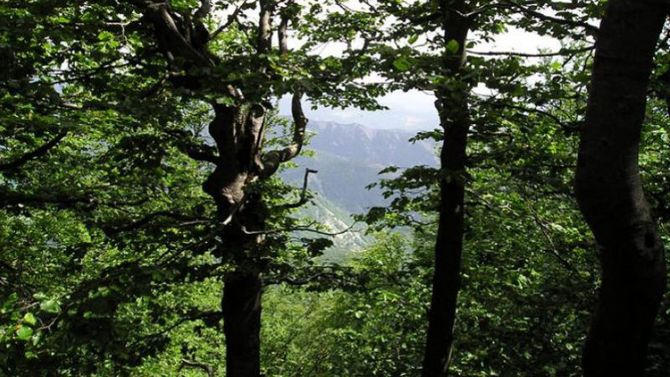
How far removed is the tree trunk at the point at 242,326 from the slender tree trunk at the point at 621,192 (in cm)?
624

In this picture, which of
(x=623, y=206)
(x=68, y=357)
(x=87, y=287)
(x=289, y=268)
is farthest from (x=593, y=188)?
(x=68, y=357)

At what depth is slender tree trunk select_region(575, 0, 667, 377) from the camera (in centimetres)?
226

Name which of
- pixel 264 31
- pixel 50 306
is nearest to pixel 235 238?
pixel 264 31

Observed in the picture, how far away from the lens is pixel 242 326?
8.09m

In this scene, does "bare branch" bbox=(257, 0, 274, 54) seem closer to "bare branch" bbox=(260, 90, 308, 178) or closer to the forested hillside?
the forested hillside

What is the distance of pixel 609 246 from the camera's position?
253 cm

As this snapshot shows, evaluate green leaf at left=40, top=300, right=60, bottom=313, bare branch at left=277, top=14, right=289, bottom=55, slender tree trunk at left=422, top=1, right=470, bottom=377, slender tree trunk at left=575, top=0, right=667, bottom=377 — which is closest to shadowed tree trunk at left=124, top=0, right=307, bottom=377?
bare branch at left=277, top=14, right=289, bottom=55

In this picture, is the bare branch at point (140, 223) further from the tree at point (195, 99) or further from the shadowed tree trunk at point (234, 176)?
the shadowed tree trunk at point (234, 176)

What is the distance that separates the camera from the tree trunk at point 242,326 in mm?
8070

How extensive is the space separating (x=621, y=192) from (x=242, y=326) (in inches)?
270

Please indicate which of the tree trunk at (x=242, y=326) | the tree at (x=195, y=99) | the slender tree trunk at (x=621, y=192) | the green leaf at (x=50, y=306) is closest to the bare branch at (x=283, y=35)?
the tree at (x=195, y=99)

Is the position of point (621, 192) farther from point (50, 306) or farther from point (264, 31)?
point (264, 31)

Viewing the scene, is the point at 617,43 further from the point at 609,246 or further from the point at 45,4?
the point at 45,4

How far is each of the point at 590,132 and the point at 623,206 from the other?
1.37 feet
